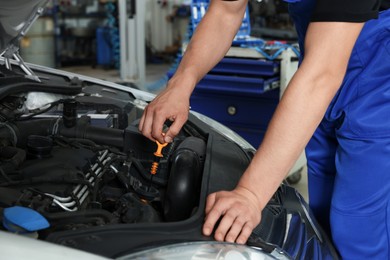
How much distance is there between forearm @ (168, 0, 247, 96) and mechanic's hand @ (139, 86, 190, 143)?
4.1 inches

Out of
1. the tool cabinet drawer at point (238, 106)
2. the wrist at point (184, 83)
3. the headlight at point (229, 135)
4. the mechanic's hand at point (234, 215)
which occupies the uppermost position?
the wrist at point (184, 83)

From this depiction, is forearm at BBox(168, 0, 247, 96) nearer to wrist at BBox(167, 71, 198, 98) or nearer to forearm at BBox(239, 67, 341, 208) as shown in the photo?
wrist at BBox(167, 71, 198, 98)

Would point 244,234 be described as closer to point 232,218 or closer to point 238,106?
point 232,218

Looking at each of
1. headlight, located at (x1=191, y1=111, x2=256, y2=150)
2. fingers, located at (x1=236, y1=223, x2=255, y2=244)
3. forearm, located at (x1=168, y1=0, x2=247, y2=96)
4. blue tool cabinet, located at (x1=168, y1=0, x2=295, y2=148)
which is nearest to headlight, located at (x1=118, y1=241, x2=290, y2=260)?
fingers, located at (x1=236, y1=223, x2=255, y2=244)

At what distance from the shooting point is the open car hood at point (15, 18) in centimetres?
147

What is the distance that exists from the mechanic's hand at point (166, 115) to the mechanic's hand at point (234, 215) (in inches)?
12.0

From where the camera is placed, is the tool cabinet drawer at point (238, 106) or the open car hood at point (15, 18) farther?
the tool cabinet drawer at point (238, 106)

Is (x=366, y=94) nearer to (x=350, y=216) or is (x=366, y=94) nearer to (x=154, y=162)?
(x=350, y=216)

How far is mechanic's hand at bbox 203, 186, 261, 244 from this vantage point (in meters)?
1.01

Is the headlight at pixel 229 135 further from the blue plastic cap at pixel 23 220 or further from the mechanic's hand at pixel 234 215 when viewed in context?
the blue plastic cap at pixel 23 220

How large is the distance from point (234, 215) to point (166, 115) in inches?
15.4

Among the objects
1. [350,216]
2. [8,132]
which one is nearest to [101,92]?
[8,132]

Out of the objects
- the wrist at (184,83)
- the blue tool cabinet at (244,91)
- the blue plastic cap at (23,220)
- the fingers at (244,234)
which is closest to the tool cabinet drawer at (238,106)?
the blue tool cabinet at (244,91)

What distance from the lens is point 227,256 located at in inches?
37.4
